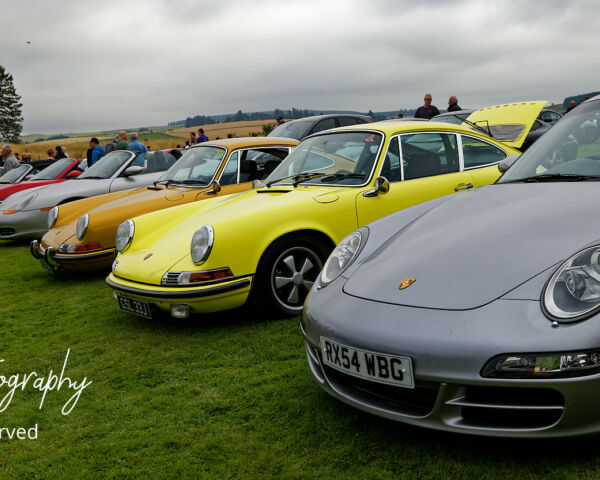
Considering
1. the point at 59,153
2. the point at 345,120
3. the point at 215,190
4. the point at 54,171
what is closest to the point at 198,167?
the point at 215,190

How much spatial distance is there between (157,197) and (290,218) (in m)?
2.86

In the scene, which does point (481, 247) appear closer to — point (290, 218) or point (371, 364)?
point (371, 364)

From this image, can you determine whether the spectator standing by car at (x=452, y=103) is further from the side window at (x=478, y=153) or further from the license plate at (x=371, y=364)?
the license plate at (x=371, y=364)

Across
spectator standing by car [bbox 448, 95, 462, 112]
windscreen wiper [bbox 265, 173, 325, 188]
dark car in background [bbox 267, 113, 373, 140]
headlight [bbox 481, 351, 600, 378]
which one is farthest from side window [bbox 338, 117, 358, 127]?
headlight [bbox 481, 351, 600, 378]

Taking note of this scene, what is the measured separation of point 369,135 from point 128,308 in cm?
254

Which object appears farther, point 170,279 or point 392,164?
point 392,164

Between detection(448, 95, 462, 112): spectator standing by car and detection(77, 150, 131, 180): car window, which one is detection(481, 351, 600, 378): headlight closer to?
detection(77, 150, 131, 180): car window

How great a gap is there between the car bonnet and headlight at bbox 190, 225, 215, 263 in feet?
5.46

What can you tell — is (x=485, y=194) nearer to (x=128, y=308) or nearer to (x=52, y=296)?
(x=128, y=308)

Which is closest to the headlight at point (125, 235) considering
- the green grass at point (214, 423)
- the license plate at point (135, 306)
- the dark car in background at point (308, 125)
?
the license plate at point (135, 306)

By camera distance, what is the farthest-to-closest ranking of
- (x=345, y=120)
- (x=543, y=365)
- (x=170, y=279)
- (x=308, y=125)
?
(x=345, y=120) → (x=308, y=125) → (x=170, y=279) → (x=543, y=365)

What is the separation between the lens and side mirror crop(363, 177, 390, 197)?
4.79 m

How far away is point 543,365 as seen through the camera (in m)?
2.08

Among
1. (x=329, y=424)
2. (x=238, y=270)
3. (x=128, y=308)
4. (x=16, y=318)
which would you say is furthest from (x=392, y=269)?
(x=16, y=318)
